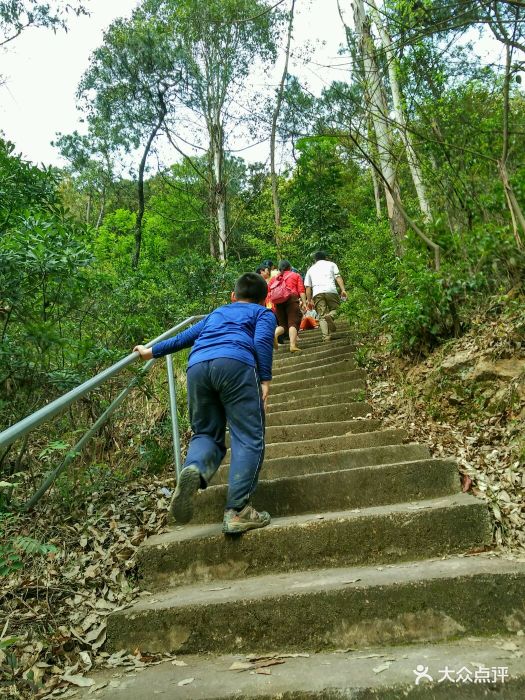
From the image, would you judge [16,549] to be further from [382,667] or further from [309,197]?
[309,197]

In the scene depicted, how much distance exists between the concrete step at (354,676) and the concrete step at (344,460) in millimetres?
1546

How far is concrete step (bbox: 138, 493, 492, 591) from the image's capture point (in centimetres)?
256

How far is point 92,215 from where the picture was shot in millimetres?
26797

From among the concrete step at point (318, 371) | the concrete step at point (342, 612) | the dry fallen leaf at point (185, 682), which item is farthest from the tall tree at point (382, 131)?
the dry fallen leaf at point (185, 682)

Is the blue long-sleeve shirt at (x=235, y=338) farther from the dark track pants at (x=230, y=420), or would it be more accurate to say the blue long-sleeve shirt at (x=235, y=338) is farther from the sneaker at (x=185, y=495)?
the sneaker at (x=185, y=495)

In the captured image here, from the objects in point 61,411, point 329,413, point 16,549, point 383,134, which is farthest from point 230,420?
point 383,134

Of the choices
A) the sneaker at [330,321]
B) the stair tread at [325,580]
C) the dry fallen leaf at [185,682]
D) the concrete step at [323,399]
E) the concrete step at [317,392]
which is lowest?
the dry fallen leaf at [185,682]

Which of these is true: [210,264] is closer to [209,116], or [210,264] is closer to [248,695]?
[209,116]

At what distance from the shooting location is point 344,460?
365cm

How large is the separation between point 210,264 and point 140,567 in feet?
33.7

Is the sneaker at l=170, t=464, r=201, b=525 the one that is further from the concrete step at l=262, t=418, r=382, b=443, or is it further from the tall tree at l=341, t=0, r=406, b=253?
the tall tree at l=341, t=0, r=406, b=253

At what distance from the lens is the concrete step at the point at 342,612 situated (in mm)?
2119

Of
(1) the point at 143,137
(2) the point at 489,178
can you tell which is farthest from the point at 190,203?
(2) the point at 489,178

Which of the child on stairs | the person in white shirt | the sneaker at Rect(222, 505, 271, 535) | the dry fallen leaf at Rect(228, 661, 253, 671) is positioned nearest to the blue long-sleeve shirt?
the child on stairs
